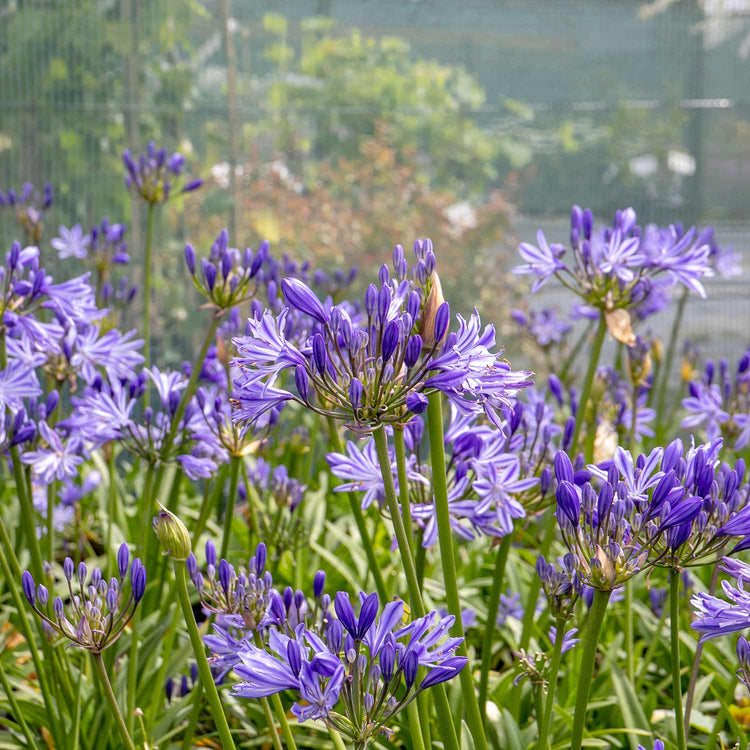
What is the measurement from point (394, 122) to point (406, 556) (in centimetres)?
623

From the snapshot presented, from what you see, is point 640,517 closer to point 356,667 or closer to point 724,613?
point 724,613

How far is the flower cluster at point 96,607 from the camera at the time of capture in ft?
5.01

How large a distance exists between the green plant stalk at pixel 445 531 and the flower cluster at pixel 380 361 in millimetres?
51

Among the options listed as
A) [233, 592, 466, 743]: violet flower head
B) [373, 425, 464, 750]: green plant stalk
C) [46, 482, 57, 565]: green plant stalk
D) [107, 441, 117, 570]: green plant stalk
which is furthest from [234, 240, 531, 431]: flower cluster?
[107, 441, 117, 570]: green plant stalk

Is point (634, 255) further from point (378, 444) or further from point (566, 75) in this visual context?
point (566, 75)

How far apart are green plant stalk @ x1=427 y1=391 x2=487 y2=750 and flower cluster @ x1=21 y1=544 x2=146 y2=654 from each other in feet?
1.65

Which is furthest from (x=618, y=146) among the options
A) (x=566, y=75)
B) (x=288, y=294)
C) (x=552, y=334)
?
(x=288, y=294)

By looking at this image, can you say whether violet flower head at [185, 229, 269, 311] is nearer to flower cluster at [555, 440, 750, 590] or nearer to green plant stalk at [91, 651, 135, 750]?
green plant stalk at [91, 651, 135, 750]

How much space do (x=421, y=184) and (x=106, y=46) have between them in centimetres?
256

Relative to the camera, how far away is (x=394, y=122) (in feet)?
23.5

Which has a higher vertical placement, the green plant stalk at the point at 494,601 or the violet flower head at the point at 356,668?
the violet flower head at the point at 356,668

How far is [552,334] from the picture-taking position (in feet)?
15.9

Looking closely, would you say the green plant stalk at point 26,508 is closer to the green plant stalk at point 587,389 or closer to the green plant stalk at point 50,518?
the green plant stalk at point 50,518

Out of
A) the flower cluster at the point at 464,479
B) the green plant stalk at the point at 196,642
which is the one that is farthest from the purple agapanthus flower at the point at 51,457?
the green plant stalk at the point at 196,642
